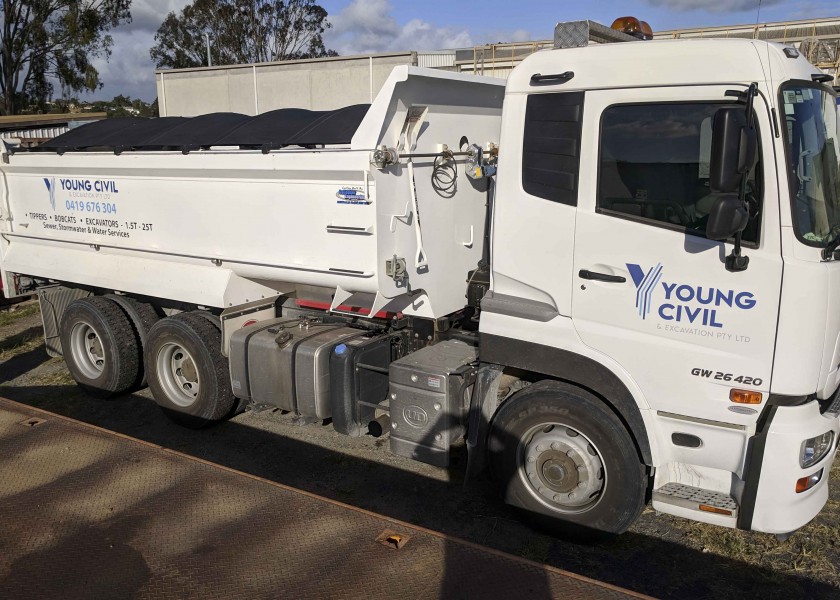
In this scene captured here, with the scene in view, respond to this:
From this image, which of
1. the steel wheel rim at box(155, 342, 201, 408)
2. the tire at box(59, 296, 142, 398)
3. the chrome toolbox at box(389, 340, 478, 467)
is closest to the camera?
the chrome toolbox at box(389, 340, 478, 467)

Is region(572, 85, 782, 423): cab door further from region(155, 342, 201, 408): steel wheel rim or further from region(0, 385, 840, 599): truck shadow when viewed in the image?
region(155, 342, 201, 408): steel wheel rim

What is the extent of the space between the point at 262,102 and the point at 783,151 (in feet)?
92.2

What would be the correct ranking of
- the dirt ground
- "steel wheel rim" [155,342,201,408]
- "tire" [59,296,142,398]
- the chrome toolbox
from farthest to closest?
1. "tire" [59,296,142,398]
2. "steel wheel rim" [155,342,201,408]
3. the chrome toolbox
4. the dirt ground

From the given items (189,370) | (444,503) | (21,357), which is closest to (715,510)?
(444,503)

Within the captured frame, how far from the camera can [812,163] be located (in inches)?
137

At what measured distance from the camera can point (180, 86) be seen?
1211 inches

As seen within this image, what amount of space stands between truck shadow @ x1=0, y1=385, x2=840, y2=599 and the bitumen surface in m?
0.11

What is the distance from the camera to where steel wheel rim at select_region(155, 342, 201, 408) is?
247 inches

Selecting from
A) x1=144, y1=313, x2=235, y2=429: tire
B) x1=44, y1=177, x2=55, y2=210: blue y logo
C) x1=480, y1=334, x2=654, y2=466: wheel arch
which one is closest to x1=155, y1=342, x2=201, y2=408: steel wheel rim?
x1=144, y1=313, x2=235, y2=429: tire

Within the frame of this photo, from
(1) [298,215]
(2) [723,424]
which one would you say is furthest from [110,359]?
(2) [723,424]

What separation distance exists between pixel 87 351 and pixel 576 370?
210 inches

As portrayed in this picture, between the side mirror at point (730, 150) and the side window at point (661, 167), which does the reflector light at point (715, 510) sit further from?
the side mirror at point (730, 150)

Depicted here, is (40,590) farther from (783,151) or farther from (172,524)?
(783,151)

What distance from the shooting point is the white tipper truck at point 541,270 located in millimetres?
3453
